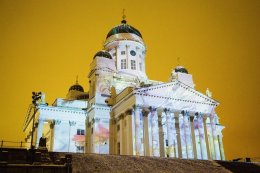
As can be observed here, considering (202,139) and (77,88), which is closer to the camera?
(202,139)

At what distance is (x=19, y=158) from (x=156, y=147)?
76.4ft

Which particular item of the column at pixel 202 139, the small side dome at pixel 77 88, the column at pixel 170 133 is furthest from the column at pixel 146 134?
the small side dome at pixel 77 88

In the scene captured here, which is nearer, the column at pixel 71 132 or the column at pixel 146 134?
the column at pixel 146 134

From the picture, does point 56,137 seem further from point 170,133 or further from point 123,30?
point 123,30

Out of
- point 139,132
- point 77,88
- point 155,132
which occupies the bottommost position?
point 139,132

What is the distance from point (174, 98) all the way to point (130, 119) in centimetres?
708

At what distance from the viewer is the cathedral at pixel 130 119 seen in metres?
40.9

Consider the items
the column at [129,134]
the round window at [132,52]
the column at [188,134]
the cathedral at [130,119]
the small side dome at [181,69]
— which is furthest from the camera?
the small side dome at [181,69]

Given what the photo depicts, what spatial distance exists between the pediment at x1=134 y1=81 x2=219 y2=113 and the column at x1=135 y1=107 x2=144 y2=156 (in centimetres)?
141

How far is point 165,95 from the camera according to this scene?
1686 inches

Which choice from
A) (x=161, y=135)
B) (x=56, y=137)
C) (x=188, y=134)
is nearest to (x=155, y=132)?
(x=161, y=135)

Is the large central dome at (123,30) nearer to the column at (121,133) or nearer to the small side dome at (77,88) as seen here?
the small side dome at (77,88)

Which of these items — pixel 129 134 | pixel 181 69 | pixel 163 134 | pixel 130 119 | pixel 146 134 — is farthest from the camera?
pixel 181 69

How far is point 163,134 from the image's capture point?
43531 millimetres
